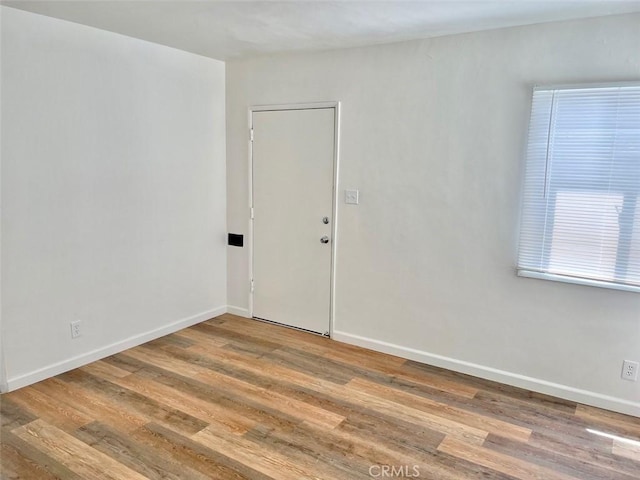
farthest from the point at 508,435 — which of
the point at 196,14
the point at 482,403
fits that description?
the point at 196,14

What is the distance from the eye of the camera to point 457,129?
332 cm

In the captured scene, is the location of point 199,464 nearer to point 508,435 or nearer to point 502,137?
point 508,435

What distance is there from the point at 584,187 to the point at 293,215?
2.29 metres

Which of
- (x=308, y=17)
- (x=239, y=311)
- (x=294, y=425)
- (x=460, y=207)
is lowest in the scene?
(x=294, y=425)

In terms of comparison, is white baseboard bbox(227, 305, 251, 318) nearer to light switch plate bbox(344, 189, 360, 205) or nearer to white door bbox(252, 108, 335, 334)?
white door bbox(252, 108, 335, 334)

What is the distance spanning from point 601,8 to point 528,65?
490 mm

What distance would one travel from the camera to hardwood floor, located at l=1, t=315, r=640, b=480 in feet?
7.77

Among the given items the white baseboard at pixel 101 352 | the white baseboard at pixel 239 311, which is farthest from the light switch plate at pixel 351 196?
the white baseboard at pixel 101 352

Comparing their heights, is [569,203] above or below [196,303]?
above

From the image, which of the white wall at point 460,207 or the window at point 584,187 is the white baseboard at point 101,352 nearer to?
the white wall at point 460,207

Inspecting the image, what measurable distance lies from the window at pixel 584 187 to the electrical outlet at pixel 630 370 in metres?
0.49

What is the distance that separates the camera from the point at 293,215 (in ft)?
13.7

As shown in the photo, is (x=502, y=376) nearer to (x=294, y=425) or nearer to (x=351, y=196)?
(x=294, y=425)

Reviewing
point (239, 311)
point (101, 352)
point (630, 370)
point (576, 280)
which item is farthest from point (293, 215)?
point (630, 370)
